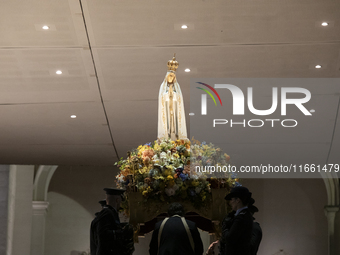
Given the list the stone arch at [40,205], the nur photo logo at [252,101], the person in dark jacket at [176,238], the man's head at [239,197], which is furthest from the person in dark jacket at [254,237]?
the stone arch at [40,205]

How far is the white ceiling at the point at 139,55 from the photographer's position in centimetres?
655

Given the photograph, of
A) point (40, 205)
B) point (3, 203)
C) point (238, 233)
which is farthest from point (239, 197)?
point (3, 203)

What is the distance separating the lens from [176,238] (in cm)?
474

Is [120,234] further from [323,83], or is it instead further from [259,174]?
[259,174]

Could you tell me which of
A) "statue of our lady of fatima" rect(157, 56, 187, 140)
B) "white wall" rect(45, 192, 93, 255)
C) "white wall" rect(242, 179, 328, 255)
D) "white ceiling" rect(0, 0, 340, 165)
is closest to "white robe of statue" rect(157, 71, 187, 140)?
"statue of our lady of fatima" rect(157, 56, 187, 140)

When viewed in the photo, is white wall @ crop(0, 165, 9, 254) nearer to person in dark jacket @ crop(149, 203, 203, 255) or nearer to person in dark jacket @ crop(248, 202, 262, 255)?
person in dark jacket @ crop(149, 203, 203, 255)

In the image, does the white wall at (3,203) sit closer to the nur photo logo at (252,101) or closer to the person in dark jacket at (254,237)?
the nur photo logo at (252,101)

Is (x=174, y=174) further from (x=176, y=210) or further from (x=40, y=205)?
(x=40, y=205)

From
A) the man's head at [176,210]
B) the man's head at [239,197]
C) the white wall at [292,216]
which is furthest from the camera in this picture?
the white wall at [292,216]

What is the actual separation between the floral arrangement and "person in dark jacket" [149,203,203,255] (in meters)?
0.30

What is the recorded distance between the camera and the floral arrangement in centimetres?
508

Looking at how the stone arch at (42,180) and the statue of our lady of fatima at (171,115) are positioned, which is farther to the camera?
the stone arch at (42,180)

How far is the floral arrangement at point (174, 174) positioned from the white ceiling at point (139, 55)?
89cm

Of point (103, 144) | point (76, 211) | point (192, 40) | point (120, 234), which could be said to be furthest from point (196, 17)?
point (76, 211)
